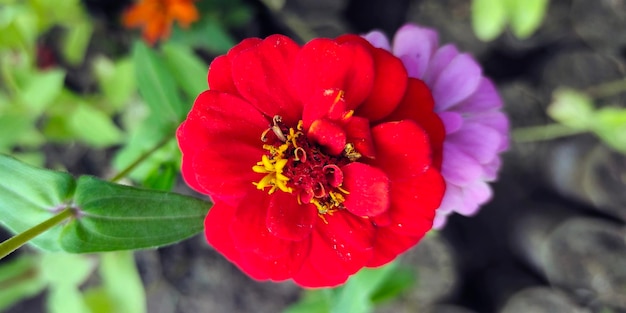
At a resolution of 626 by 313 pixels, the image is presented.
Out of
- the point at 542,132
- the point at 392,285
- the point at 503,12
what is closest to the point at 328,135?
the point at 392,285

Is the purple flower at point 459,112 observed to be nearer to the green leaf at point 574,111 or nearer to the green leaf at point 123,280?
the green leaf at point 574,111

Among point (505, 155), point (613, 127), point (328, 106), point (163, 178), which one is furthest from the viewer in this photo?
point (505, 155)

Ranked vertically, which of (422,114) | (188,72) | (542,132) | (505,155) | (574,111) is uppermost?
(422,114)

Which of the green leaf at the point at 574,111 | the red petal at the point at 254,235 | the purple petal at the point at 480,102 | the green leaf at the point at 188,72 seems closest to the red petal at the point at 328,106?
the red petal at the point at 254,235

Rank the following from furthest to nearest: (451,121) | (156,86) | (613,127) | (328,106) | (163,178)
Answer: (613,127), (156,86), (163,178), (451,121), (328,106)

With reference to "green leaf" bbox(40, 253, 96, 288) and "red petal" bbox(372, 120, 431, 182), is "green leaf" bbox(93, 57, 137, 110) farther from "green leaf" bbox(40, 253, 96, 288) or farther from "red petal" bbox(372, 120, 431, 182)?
"red petal" bbox(372, 120, 431, 182)

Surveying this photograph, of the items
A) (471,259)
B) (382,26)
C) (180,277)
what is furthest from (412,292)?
(382,26)

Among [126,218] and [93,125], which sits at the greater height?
[126,218]

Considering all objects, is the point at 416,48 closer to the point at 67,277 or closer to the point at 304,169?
the point at 304,169
